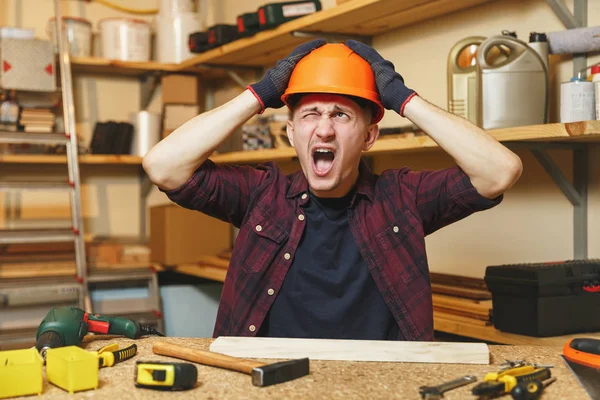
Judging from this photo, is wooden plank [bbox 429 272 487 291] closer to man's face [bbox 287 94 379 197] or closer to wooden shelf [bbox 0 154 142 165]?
man's face [bbox 287 94 379 197]

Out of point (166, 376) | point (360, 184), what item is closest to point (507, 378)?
point (166, 376)

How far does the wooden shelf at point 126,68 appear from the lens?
381 cm

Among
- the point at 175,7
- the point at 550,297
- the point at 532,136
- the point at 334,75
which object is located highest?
the point at 175,7

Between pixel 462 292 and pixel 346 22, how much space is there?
45.6 inches

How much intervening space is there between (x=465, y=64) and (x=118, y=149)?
7.46ft

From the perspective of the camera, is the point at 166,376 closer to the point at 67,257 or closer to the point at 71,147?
the point at 71,147

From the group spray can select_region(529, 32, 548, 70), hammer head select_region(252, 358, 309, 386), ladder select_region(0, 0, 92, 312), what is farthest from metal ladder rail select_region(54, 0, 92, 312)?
hammer head select_region(252, 358, 309, 386)

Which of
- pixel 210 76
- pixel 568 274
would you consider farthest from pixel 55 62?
pixel 568 274

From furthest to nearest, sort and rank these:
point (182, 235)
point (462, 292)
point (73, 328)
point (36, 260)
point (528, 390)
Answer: point (182, 235), point (36, 260), point (462, 292), point (73, 328), point (528, 390)

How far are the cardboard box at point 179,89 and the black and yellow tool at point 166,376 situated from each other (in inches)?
122

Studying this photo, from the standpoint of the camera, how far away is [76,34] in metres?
3.86

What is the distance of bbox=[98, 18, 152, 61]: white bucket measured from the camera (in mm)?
3918

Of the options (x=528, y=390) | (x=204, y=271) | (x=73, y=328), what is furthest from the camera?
(x=204, y=271)

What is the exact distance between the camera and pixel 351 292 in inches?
63.2
